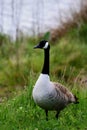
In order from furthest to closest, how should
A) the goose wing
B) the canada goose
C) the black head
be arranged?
the black head
the goose wing
the canada goose

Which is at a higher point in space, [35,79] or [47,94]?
[47,94]

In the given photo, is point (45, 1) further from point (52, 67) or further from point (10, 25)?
point (52, 67)

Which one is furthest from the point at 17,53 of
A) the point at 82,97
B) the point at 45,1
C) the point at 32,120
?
the point at 45,1

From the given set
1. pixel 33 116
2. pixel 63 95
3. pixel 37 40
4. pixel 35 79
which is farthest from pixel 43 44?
pixel 37 40

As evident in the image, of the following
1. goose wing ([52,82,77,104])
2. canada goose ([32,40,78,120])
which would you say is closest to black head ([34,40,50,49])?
canada goose ([32,40,78,120])

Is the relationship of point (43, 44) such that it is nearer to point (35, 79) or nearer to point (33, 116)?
point (33, 116)

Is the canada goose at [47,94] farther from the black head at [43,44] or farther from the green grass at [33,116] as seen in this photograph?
the green grass at [33,116]

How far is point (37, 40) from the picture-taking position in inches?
526

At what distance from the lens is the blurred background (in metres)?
10.3

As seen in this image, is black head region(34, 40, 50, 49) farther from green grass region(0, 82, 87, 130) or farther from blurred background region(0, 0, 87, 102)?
→ blurred background region(0, 0, 87, 102)

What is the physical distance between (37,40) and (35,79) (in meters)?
5.06

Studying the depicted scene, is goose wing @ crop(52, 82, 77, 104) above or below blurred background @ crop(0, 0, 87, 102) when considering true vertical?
above

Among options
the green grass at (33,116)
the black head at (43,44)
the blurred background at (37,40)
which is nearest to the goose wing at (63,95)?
the green grass at (33,116)

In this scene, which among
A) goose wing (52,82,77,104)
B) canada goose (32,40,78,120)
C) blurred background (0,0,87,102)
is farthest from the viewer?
blurred background (0,0,87,102)
